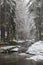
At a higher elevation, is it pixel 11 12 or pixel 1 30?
pixel 11 12

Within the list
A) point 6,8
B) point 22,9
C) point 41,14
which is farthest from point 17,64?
point 22,9

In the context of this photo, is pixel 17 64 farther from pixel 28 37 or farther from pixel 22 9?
pixel 28 37

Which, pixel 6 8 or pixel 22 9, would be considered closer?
pixel 6 8

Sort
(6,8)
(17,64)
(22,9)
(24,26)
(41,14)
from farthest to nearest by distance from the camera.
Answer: (24,26), (22,9), (6,8), (41,14), (17,64)

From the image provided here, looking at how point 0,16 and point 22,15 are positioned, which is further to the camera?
point 22,15

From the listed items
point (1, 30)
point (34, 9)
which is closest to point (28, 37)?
point (1, 30)

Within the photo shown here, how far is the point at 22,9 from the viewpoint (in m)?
44.3

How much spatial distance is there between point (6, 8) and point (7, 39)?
4.26 metres

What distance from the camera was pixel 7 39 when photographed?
32688 millimetres

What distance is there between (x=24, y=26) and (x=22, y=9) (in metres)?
4.72

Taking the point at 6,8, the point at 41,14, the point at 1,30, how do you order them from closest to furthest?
the point at 41,14 < the point at 6,8 < the point at 1,30

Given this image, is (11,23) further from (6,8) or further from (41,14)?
(41,14)

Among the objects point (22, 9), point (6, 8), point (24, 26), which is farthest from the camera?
point (24, 26)

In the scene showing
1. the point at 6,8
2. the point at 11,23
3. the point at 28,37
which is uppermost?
the point at 6,8
